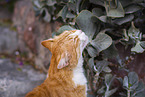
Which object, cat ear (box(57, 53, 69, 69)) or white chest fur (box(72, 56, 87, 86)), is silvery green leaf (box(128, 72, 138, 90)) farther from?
cat ear (box(57, 53, 69, 69))

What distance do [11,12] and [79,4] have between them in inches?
89.6

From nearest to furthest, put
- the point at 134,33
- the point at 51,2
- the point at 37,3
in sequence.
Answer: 1. the point at 134,33
2. the point at 51,2
3. the point at 37,3

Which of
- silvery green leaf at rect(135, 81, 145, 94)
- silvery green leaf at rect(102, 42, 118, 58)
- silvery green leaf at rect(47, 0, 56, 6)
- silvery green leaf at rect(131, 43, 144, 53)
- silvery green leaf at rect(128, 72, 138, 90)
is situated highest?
silvery green leaf at rect(47, 0, 56, 6)

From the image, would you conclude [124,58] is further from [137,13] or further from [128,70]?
[137,13]

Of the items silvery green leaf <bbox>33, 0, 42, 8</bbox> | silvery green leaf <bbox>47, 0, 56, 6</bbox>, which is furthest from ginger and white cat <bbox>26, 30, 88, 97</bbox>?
silvery green leaf <bbox>33, 0, 42, 8</bbox>

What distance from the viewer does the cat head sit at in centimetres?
→ 119

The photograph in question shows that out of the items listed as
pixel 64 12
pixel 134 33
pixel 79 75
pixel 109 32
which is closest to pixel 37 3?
pixel 64 12

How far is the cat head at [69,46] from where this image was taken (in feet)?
3.89

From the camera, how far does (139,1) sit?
121 cm

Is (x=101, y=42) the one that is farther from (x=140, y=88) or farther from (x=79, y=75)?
(x=140, y=88)

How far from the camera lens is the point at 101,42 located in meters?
1.29

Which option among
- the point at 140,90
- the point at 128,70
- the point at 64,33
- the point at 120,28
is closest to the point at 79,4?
the point at 64,33

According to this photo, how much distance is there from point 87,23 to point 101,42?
224 mm

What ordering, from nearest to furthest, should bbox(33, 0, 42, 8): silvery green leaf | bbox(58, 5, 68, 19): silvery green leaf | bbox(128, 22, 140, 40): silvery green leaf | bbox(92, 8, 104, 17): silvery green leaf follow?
bbox(128, 22, 140, 40): silvery green leaf, bbox(92, 8, 104, 17): silvery green leaf, bbox(58, 5, 68, 19): silvery green leaf, bbox(33, 0, 42, 8): silvery green leaf
